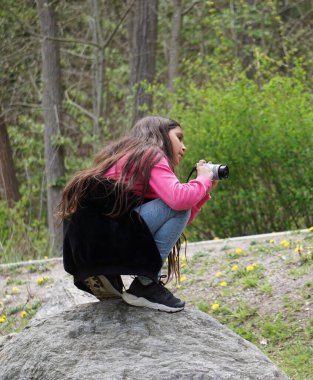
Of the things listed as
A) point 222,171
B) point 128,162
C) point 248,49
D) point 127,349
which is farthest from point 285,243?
point 248,49

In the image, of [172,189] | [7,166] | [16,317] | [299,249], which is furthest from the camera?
[7,166]

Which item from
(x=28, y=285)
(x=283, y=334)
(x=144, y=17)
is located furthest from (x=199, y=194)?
(x=144, y=17)

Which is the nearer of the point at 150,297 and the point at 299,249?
the point at 150,297

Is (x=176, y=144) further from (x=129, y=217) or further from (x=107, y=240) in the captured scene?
(x=107, y=240)

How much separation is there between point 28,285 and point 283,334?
3015mm

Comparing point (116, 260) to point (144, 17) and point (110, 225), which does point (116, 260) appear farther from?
point (144, 17)

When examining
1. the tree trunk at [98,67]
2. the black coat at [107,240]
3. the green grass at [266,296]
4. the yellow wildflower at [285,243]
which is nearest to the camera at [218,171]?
the black coat at [107,240]

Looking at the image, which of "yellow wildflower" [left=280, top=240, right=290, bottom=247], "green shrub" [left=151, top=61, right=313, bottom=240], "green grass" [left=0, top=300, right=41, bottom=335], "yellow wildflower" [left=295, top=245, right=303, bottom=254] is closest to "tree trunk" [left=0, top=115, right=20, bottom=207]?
"green shrub" [left=151, top=61, right=313, bottom=240]

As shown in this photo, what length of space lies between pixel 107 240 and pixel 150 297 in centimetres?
44

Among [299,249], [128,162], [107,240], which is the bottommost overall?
[299,249]

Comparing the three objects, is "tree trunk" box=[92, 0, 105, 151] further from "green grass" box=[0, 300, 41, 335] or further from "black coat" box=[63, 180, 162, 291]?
"black coat" box=[63, 180, 162, 291]

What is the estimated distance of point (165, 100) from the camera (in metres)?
14.0

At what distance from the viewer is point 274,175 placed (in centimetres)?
947

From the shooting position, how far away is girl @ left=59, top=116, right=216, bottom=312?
4.05m
